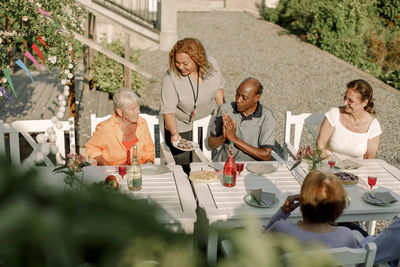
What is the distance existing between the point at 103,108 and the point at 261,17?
37.1 ft

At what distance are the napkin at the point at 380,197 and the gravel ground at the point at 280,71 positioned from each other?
3.27 metres

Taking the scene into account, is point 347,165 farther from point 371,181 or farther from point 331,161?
point 371,181

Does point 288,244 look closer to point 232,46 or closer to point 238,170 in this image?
point 238,170

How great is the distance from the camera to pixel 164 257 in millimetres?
418

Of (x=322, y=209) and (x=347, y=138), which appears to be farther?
(x=347, y=138)

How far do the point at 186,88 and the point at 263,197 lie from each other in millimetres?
1486

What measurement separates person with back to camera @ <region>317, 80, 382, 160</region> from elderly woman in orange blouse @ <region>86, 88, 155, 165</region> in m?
1.64

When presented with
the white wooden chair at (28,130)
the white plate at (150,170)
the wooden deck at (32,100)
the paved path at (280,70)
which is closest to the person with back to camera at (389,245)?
the white plate at (150,170)

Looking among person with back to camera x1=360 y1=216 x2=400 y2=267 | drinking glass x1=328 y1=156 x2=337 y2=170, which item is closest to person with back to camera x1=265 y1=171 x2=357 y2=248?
person with back to camera x1=360 y1=216 x2=400 y2=267

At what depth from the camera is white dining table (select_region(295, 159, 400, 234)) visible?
10.2ft

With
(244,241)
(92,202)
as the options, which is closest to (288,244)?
(244,241)

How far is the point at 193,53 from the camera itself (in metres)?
4.02

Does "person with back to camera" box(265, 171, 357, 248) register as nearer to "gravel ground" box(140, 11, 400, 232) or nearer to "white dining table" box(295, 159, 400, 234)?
"white dining table" box(295, 159, 400, 234)

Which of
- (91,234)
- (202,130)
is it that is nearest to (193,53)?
(202,130)
